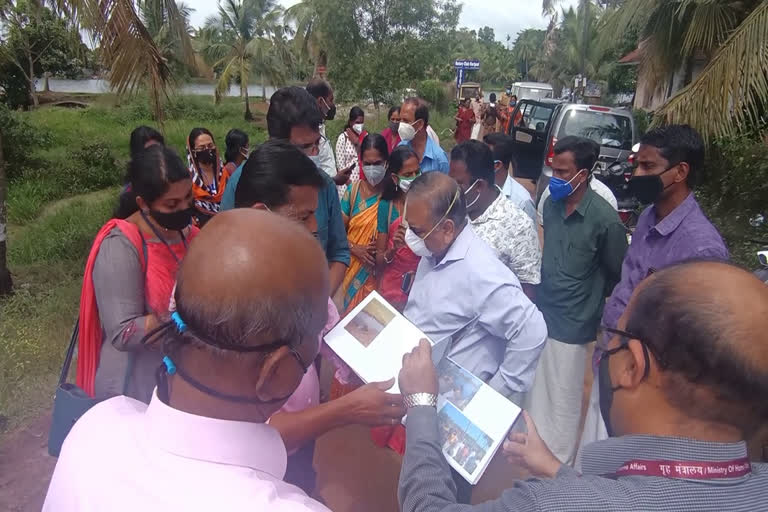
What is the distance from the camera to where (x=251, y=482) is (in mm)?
823

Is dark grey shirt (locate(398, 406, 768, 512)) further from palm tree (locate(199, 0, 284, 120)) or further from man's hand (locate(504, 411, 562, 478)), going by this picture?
palm tree (locate(199, 0, 284, 120))

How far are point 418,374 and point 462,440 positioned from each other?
25 centimetres

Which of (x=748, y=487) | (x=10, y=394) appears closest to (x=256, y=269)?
(x=748, y=487)

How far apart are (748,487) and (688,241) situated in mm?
1687

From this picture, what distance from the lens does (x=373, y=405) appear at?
1.62 meters

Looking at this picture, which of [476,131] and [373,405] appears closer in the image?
[373,405]

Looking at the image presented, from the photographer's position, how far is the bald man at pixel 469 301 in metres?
2.09

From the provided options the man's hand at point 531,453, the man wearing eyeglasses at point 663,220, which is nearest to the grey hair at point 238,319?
the man's hand at point 531,453

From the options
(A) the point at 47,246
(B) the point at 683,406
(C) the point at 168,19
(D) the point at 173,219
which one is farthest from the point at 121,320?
(A) the point at 47,246

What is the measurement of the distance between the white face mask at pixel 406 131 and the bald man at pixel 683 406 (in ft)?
13.0

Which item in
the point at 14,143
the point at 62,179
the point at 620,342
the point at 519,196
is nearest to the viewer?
the point at 620,342

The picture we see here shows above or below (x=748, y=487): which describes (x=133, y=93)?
above

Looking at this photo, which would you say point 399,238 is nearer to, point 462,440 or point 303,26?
point 462,440

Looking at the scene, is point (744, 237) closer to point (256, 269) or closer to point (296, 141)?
point (296, 141)
